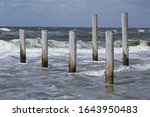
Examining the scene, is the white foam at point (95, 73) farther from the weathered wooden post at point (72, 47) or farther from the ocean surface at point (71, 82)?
the weathered wooden post at point (72, 47)

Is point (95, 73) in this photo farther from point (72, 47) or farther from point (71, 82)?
point (71, 82)

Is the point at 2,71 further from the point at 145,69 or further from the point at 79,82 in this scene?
the point at 145,69

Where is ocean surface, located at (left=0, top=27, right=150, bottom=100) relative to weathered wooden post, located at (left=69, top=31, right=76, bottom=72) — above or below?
below

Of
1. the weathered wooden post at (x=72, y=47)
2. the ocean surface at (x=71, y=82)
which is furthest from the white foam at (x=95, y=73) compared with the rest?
the weathered wooden post at (x=72, y=47)

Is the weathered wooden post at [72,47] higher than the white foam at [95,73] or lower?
higher

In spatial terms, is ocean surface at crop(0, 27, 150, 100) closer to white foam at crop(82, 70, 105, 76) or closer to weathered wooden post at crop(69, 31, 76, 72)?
white foam at crop(82, 70, 105, 76)

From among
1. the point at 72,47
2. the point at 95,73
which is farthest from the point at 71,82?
the point at 95,73

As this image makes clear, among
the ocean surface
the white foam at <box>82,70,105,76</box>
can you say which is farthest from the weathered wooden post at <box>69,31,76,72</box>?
the white foam at <box>82,70,105,76</box>

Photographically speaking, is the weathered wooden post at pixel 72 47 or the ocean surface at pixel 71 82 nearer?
the ocean surface at pixel 71 82

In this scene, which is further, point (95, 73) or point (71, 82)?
point (95, 73)

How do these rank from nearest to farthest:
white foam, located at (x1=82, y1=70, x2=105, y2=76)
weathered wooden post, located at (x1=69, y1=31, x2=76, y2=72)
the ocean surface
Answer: the ocean surface, weathered wooden post, located at (x1=69, y1=31, x2=76, y2=72), white foam, located at (x1=82, y1=70, x2=105, y2=76)

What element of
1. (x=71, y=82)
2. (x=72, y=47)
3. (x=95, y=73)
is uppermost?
(x=72, y=47)

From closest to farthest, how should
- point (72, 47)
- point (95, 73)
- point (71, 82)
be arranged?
point (71, 82) < point (72, 47) < point (95, 73)

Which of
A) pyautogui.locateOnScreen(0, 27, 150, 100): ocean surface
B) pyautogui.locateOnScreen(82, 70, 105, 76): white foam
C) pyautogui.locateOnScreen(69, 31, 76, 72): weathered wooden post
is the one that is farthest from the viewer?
pyautogui.locateOnScreen(82, 70, 105, 76): white foam
